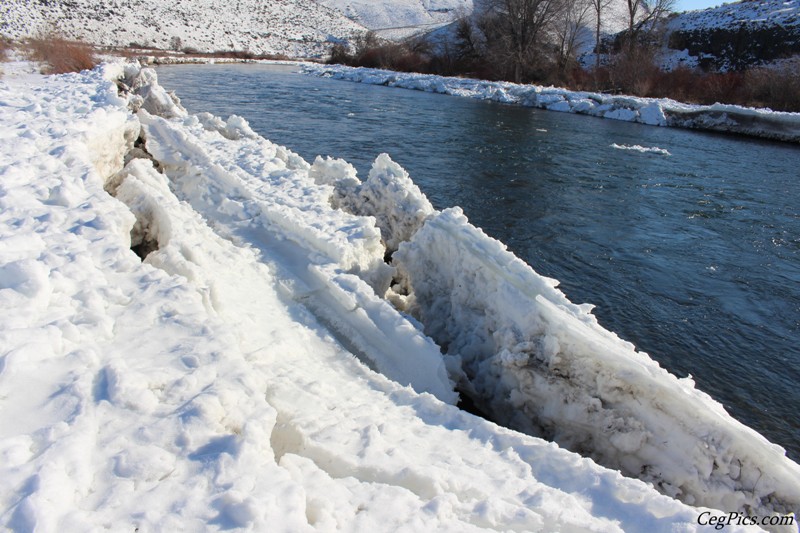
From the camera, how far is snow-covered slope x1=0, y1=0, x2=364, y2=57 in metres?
39.2

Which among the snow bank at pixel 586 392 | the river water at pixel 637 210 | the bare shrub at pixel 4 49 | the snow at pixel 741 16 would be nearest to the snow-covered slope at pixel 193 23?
the bare shrub at pixel 4 49

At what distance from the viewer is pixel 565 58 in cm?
3662

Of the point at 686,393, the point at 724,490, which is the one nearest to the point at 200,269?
the point at 686,393

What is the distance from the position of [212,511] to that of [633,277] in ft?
23.9

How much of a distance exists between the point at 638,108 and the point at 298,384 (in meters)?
24.3

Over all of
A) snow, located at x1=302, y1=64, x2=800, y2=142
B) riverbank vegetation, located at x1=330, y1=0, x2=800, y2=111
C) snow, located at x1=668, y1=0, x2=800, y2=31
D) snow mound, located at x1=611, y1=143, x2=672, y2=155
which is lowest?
snow mound, located at x1=611, y1=143, x2=672, y2=155

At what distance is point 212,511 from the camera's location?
7.18 feet

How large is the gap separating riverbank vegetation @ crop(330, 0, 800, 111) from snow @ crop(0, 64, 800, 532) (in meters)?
25.6

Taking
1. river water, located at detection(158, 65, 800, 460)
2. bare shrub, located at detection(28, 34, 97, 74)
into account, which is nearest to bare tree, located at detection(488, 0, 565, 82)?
river water, located at detection(158, 65, 800, 460)

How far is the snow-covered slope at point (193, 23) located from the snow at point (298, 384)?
114ft

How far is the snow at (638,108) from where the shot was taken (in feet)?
65.4

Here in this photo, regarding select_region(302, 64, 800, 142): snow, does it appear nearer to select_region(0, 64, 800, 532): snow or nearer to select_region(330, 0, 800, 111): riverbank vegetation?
select_region(330, 0, 800, 111): riverbank vegetation

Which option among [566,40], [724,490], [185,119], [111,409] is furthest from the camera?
[566,40]

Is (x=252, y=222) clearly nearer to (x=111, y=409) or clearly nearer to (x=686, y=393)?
(x=111, y=409)
